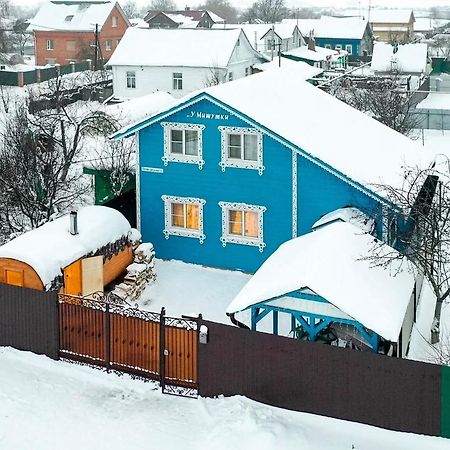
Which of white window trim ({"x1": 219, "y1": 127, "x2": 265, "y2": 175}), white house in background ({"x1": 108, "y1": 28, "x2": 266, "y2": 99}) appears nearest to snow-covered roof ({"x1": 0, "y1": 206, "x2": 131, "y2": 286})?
white window trim ({"x1": 219, "y1": 127, "x2": 265, "y2": 175})

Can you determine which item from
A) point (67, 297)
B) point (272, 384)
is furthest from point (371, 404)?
point (67, 297)

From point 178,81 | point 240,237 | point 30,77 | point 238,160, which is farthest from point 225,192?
point 30,77

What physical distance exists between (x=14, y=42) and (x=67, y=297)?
101904 millimetres

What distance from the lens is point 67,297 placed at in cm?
1659

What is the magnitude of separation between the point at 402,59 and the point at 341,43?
27639 millimetres

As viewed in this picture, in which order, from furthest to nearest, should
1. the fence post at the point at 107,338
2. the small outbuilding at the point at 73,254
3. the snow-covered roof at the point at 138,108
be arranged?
the snow-covered roof at the point at 138,108
the small outbuilding at the point at 73,254
the fence post at the point at 107,338

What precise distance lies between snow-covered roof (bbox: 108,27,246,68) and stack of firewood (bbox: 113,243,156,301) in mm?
32390

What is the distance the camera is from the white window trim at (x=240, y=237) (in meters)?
23.1

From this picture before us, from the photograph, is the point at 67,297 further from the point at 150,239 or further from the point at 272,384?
the point at 150,239

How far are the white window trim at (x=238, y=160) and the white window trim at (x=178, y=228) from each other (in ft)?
4.91

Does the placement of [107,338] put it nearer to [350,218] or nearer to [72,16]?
[350,218]

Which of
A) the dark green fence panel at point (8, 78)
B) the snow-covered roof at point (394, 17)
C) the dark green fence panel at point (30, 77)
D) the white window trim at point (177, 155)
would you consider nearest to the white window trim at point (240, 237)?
the white window trim at point (177, 155)

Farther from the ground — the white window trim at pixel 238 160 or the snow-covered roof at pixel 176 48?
the snow-covered roof at pixel 176 48

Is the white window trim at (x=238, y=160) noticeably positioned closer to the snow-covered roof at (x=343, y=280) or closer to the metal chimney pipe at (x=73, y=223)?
the snow-covered roof at (x=343, y=280)
